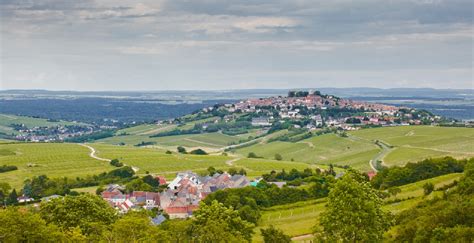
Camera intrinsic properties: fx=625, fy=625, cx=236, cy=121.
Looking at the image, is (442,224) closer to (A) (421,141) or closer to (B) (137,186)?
(B) (137,186)

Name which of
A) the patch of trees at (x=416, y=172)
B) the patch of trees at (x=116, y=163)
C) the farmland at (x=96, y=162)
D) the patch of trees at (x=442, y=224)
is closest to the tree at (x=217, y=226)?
the patch of trees at (x=442, y=224)

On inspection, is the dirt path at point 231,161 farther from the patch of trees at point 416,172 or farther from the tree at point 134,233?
the tree at point 134,233

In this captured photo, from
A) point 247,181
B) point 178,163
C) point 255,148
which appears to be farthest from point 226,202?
point 255,148

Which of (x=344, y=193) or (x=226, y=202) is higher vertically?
(x=344, y=193)

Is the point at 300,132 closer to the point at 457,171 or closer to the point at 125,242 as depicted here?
the point at 457,171

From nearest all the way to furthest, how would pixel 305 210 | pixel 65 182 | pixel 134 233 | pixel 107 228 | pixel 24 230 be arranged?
pixel 24 230
pixel 134 233
pixel 107 228
pixel 305 210
pixel 65 182

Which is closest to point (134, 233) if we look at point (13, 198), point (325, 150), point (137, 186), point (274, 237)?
point (274, 237)

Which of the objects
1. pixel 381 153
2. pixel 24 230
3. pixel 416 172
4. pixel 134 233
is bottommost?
pixel 381 153
